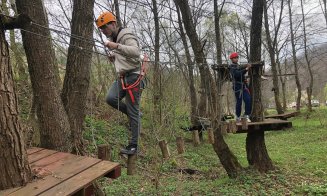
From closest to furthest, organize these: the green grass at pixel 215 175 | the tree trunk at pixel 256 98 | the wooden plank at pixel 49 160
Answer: the wooden plank at pixel 49 160
the green grass at pixel 215 175
the tree trunk at pixel 256 98

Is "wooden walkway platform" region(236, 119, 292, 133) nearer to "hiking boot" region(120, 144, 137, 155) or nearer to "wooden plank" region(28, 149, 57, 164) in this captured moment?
"hiking boot" region(120, 144, 137, 155)

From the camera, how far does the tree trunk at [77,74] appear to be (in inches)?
165

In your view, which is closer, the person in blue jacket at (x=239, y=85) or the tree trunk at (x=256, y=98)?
the person in blue jacket at (x=239, y=85)

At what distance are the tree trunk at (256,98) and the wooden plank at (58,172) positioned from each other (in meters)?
4.86

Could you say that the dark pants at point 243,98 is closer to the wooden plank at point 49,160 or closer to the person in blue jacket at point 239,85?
the person in blue jacket at point 239,85

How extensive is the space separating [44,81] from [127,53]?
41.1 inches

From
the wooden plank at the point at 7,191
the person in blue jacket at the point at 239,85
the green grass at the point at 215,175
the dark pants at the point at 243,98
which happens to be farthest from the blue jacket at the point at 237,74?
the wooden plank at the point at 7,191


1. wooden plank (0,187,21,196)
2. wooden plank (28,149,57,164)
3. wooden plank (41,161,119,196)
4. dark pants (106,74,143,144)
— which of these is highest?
dark pants (106,74,143,144)

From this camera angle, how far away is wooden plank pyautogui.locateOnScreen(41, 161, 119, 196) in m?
2.32

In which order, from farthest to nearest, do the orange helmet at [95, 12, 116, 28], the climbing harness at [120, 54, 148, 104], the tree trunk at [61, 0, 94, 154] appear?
the tree trunk at [61, 0, 94, 154]
the climbing harness at [120, 54, 148, 104]
the orange helmet at [95, 12, 116, 28]

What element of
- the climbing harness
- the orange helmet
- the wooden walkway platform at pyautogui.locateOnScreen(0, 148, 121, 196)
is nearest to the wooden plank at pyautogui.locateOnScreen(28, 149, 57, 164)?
the wooden walkway platform at pyautogui.locateOnScreen(0, 148, 121, 196)

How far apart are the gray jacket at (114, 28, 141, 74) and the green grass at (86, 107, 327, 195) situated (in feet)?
9.13

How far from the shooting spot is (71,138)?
13.4 ft

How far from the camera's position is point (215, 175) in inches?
313
